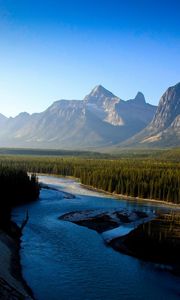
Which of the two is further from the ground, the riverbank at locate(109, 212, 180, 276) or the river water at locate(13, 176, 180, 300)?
the riverbank at locate(109, 212, 180, 276)

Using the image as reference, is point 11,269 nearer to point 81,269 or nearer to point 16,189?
point 81,269

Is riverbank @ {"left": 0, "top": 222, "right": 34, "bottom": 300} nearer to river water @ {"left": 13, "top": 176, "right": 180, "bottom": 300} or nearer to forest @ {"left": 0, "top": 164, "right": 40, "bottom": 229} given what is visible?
river water @ {"left": 13, "top": 176, "right": 180, "bottom": 300}

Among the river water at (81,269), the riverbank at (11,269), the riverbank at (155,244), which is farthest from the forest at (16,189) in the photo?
the riverbank at (155,244)

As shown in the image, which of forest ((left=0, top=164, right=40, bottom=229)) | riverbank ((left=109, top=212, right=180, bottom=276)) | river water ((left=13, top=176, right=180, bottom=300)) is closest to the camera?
river water ((left=13, top=176, right=180, bottom=300))

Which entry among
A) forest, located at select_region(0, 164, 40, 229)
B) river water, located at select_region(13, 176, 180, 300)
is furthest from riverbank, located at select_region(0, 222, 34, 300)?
forest, located at select_region(0, 164, 40, 229)

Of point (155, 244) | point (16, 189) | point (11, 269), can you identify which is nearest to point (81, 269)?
point (11, 269)

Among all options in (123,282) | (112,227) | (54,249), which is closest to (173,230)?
(112,227)
